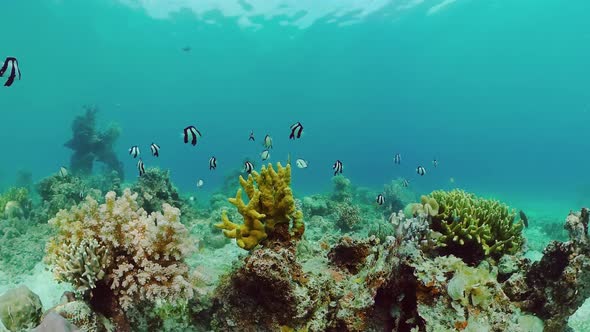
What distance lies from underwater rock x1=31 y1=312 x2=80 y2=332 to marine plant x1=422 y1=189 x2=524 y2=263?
14.8 feet

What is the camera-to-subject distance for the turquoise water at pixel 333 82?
175 ft

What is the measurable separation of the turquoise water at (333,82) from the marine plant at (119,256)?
41.8ft

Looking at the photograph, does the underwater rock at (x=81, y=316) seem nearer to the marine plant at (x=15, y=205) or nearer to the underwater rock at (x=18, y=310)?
the underwater rock at (x=18, y=310)

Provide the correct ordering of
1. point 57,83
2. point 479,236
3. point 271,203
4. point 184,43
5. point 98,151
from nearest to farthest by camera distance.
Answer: point 271,203 → point 479,236 → point 98,151 → point 184,43 → point 57,83

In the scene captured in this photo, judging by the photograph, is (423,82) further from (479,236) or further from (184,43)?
(479,236)

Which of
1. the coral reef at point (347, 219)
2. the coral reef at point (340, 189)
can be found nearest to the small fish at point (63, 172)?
the coral reef at point (347, 219)

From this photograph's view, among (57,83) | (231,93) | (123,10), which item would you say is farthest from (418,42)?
(57,83)

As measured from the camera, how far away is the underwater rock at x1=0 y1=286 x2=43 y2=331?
3.58 metres

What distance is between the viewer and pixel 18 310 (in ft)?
11.8

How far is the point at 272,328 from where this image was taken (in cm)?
374

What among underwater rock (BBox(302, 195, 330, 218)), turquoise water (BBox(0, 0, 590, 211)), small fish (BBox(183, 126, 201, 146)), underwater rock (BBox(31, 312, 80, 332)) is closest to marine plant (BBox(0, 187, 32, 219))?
turquoise water (BBox(0, 0, 590, 211))

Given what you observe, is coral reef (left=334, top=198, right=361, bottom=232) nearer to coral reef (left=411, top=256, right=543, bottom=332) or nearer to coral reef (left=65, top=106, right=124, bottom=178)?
coral reef (left=411, top=256, right=543, bottom=332)

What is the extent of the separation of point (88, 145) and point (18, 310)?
20.2 meters

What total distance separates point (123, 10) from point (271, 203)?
57.8 m
